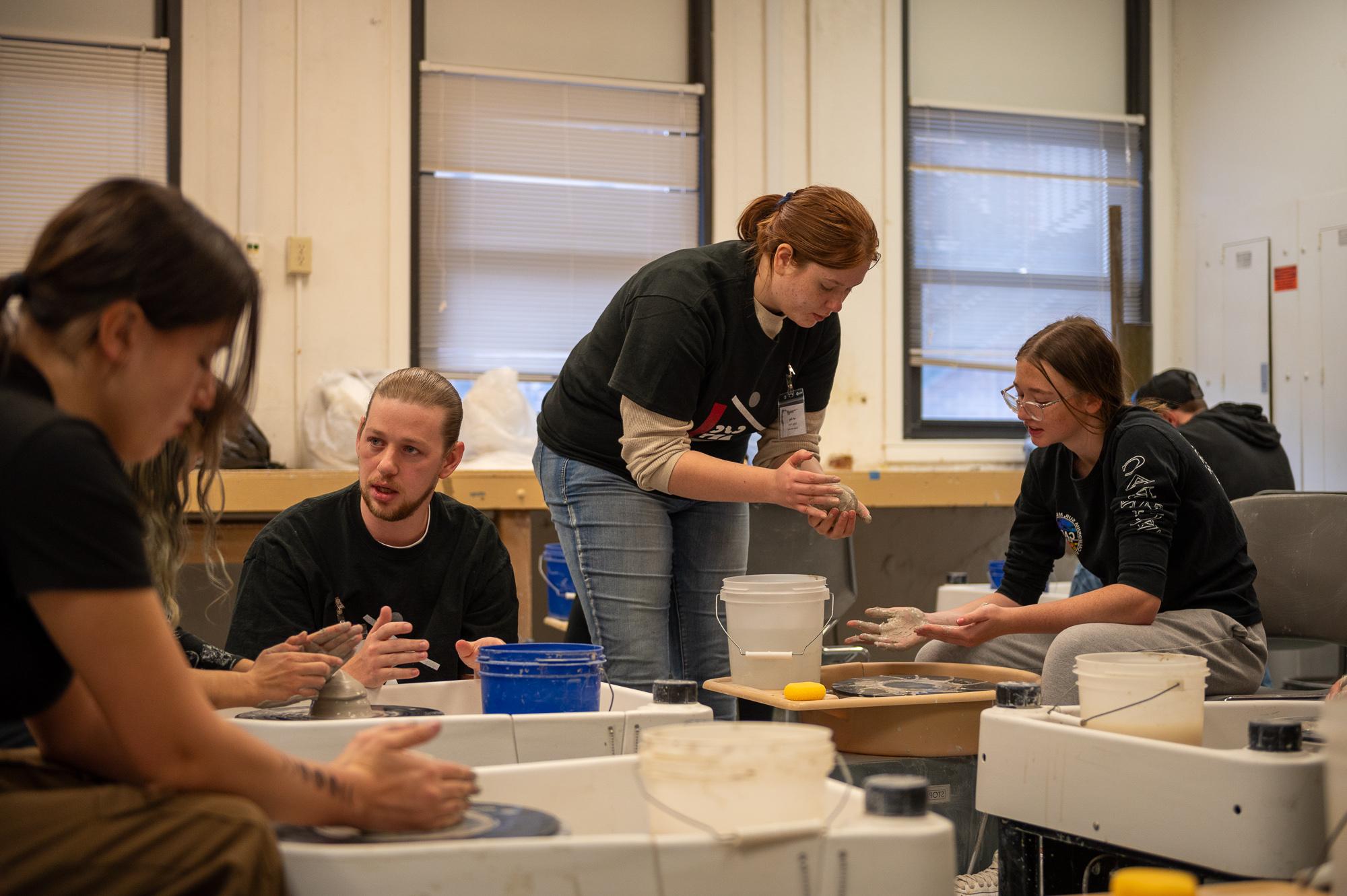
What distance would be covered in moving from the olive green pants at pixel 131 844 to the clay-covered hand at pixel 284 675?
1.55ft

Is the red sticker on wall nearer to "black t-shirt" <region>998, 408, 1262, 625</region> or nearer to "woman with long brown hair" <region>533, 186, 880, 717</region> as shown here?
"black t-shirt" <region>998, 408, 1262, 625</region>

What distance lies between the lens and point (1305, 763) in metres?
1.13

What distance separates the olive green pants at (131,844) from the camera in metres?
0.79

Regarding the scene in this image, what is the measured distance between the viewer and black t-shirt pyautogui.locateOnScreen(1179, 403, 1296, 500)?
11.5 ft

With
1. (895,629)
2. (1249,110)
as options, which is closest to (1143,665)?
(895,629)

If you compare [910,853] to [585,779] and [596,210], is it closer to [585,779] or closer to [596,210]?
[585,779]

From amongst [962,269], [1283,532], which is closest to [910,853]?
[1283,532]

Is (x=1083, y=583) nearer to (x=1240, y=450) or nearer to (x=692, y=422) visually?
(x=1240, y=450)

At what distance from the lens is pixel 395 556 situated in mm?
1859

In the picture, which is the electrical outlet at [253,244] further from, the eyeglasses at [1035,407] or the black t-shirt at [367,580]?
the eyeglasses at [1035,407]

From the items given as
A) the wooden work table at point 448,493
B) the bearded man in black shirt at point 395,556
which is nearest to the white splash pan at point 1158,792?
the bearded man in black shirt at point 395,556

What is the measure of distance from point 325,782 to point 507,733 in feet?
1.34

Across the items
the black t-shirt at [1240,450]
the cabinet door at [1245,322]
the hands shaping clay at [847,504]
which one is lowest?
the hands shaping clay at [847,504]

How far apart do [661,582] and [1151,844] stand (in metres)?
0.98
